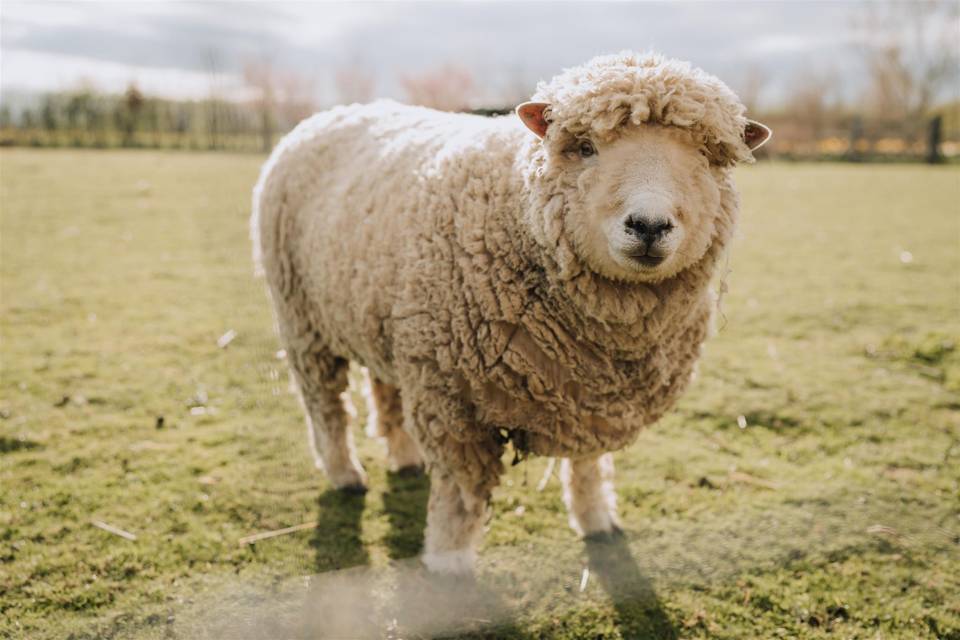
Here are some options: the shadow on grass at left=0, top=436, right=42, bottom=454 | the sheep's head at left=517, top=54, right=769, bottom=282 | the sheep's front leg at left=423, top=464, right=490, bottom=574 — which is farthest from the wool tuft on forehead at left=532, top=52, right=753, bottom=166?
the shadow on grass at left=0, top=436, right=42, bottom=454

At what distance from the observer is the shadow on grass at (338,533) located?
9.96 ft

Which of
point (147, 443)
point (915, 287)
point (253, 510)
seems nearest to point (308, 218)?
point (253, 510)

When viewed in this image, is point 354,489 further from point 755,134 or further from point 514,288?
point 755,134

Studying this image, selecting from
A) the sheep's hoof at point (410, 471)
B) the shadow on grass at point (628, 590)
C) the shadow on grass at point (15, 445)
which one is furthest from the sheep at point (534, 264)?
the shadow on grass at point (15, 445)

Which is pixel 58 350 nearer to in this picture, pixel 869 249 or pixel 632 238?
pixel 632 238

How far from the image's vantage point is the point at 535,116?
2.30 m

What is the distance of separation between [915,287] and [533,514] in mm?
5460

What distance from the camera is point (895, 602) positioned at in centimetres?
272

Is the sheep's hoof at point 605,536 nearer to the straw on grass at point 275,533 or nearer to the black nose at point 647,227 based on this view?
the straw on grass at point 275,533

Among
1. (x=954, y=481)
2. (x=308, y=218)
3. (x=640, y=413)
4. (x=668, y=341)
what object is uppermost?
(x=308, y=218)

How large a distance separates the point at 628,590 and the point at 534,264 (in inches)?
56.3

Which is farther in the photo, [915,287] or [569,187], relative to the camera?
[915,287]

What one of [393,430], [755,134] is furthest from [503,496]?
[755,134]

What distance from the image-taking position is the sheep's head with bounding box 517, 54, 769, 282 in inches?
82.3
